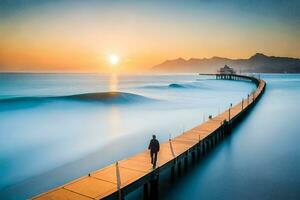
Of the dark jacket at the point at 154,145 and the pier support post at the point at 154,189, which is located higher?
the dark jacket at the point at 154,145

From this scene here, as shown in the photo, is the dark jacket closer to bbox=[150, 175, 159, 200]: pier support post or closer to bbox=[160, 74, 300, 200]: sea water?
bbox=[150, 175, 159, 200]: pier support post

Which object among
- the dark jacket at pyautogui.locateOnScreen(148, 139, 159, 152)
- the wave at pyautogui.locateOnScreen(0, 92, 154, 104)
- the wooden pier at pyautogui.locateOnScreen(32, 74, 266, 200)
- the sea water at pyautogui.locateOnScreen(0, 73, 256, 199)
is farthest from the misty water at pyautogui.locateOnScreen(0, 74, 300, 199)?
the wave at pyautogui.locateOnScreen(0, 92, 154, 104)

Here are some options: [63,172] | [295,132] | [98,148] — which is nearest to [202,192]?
[63,172]

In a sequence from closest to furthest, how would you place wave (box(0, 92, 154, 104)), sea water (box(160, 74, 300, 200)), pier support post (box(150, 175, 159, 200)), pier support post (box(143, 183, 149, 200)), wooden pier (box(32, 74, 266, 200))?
wooden pier (box(32, 74, 266, 200)) → pier support post (box(143, 183, 149, 200)) → pier support post (box(150, 175, 159, 200)) → sea water (box(160, 74, 300, 200)) → wave (box(0, 92, 154, 104))

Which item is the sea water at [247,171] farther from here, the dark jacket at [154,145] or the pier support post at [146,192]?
the dark jacket at [154,145]

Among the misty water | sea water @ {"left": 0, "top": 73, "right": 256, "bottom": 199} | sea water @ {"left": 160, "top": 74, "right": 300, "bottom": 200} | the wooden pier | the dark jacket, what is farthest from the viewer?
sea water @ {"left": 0, "top": 73, "right": 256, "bottom": 199}

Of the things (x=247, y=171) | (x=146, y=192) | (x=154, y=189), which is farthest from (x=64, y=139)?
(x=247, y=171)

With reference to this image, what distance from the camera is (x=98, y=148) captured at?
21781 millimetres

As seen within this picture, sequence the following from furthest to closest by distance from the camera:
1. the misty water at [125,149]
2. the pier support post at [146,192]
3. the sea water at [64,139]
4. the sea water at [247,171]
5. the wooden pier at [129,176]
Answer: the sea water at [64,139] → the misty water at [125,149] → the sea water at [247,171] → the pier support post at [146,192] → the wooden pier at [129,176]

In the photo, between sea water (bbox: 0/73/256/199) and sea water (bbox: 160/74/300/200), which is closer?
sea water (bbox: 160/74/300/200)

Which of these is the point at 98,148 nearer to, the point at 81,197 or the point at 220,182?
the point at 220,182

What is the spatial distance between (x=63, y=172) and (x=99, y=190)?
7.74 meters

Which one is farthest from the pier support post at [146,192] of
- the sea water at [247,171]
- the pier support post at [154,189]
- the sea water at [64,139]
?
the sea water at [64,139]

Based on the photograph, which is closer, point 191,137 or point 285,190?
point 285,190
